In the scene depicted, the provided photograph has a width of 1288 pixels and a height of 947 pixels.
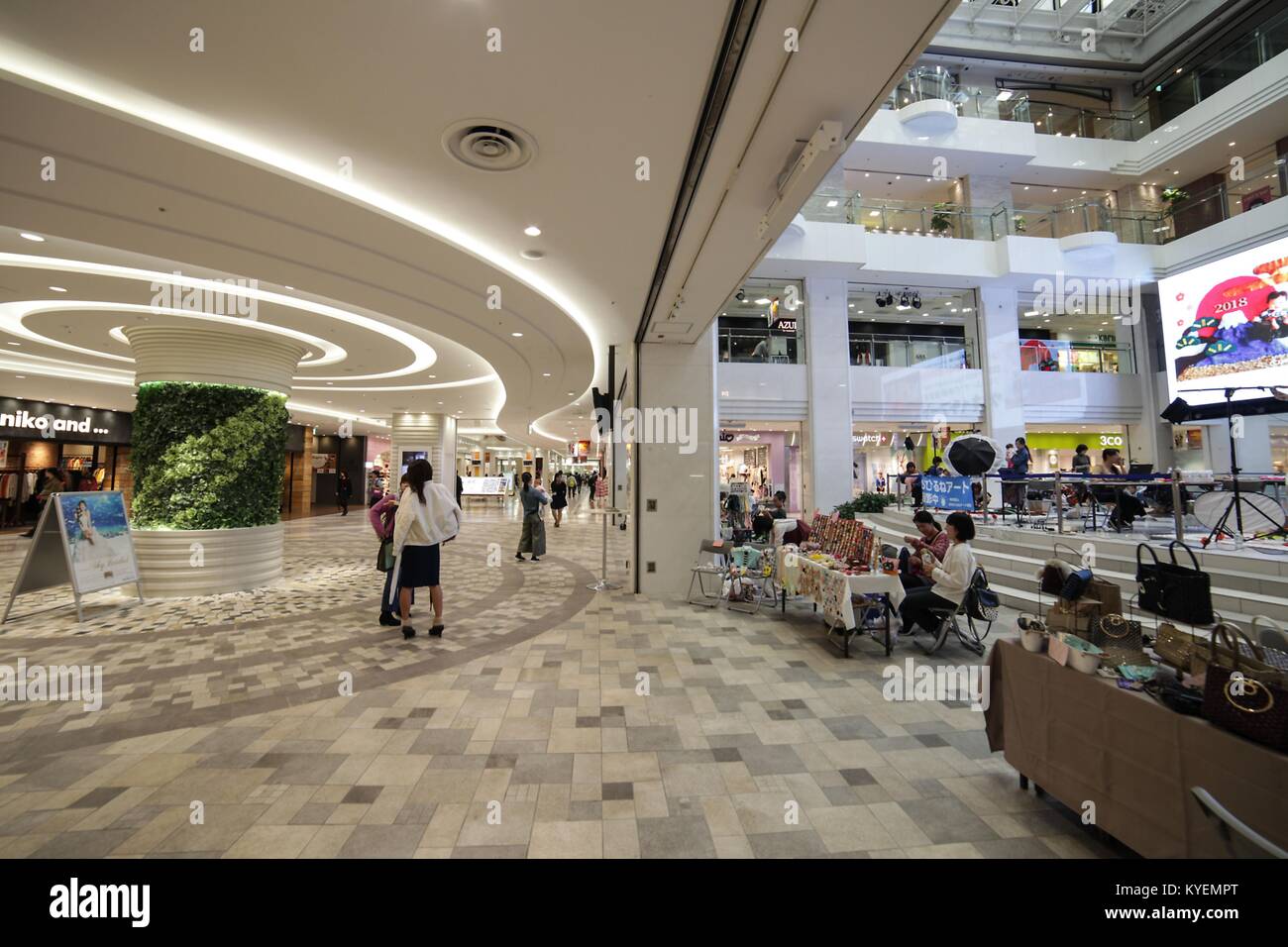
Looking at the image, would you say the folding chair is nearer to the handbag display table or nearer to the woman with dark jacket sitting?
the woman with dark jacket sitting

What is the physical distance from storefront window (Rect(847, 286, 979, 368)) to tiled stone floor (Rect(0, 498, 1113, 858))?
1255 cm

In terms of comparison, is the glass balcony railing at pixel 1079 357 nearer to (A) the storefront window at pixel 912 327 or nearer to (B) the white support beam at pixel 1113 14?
(A) the storefront window at pixel 912 327

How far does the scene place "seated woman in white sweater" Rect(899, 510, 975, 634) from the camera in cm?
432

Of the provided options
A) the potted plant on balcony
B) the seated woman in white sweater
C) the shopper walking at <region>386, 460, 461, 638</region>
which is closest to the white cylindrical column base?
the shopper walking at <region>386, 460, 461, 638</region>

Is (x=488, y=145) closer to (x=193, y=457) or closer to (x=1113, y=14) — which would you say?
(x=193, y=457)

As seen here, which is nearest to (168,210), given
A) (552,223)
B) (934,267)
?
(552,223)

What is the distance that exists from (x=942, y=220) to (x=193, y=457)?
19084 mm

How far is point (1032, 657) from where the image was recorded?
239 centimetres

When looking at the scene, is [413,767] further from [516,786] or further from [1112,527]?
[1112,527]

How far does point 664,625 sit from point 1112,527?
26.2ft

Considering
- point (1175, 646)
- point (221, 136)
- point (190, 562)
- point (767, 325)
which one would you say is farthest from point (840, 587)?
point (767, 325)

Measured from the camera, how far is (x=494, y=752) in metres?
2.87

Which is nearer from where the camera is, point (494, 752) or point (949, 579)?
point (494, 752)

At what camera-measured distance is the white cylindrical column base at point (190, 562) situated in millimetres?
6512
